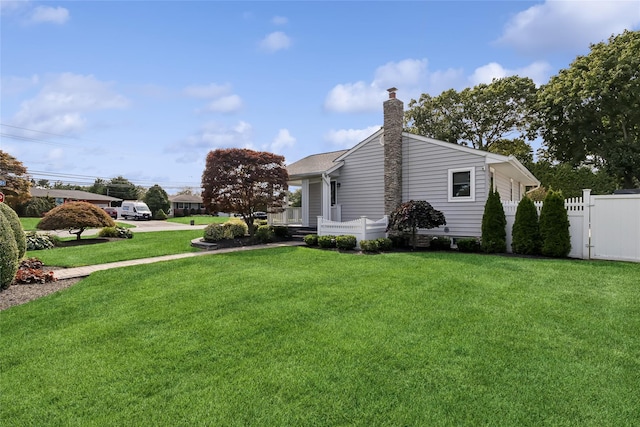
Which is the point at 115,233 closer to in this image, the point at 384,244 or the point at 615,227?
the point at 384,244

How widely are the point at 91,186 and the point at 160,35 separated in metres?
61.8

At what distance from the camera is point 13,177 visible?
23984mm

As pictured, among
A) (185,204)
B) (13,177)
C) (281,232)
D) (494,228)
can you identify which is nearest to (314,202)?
(281,232)

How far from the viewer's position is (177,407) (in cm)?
279

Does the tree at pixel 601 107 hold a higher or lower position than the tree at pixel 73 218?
higher

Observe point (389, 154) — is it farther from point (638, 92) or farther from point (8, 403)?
point (638, 92)

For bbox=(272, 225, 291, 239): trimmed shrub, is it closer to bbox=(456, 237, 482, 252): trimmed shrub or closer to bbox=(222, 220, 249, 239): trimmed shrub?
bbox=(222, 220, 249, 239): trimmed shrub

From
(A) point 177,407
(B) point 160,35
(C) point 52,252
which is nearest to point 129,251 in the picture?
(C) point 52,252

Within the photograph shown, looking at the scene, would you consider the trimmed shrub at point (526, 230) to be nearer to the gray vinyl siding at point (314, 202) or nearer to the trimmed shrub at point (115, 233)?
the gray vinyl siding at point (314, 202)

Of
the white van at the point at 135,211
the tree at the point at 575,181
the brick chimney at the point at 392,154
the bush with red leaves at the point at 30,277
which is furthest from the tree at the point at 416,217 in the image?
the white van at the point at 135,211

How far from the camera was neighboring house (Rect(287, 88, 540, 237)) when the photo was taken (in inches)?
468

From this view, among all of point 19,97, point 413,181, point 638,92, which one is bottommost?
point 413,181

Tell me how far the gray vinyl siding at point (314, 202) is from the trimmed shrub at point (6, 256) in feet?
35.6

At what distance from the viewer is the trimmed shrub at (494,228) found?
10453 millimetres
